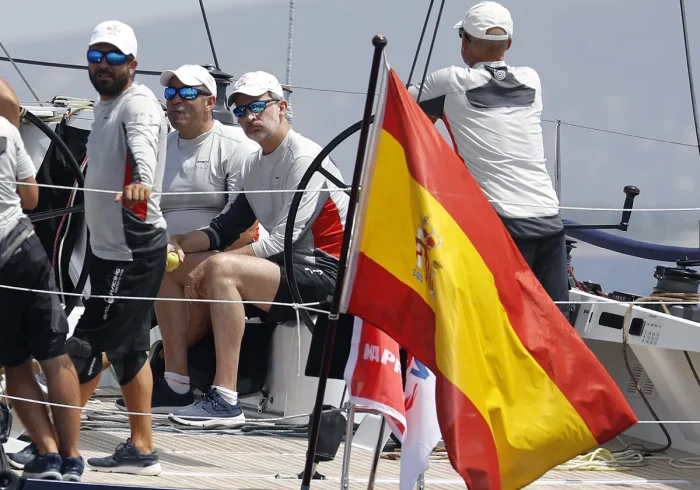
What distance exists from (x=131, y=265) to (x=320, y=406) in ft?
2.57

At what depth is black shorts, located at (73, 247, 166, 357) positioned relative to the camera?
12.0 ft

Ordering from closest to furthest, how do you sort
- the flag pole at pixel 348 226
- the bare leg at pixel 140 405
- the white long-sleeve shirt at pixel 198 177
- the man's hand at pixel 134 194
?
the flag pole at pixel 348 226 < the man's hand at pixel 134 194 < the bare leg at pixel 140 405 < the white long-sleeve shirt at pixel 198 177

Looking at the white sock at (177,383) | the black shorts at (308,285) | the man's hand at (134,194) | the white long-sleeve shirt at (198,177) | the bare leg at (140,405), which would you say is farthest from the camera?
the white long-sleeve shirt at (198,177)

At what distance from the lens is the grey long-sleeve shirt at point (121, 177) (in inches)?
144

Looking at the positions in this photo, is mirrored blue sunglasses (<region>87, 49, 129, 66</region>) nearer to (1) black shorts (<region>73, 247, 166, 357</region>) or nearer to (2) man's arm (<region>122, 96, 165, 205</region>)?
(2) man's arm (<region>122, 96, 165, 205</region>)

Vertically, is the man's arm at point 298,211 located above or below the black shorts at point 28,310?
above

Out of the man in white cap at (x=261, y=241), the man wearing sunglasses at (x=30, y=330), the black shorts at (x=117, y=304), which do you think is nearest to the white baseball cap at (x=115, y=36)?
the man wearing sunglasses at (x=30, y=330)

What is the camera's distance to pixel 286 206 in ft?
15.5

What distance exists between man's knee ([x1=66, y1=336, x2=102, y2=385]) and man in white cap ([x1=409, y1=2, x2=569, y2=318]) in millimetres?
1241

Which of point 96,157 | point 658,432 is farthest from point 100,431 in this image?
point 658,432

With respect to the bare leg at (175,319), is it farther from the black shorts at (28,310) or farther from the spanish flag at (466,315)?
the spanish flag at (466,315)

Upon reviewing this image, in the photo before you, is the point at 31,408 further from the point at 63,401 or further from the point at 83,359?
the point at 83,359

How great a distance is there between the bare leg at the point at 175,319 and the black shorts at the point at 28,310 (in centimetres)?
120

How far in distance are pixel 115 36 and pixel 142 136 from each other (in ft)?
0.98
